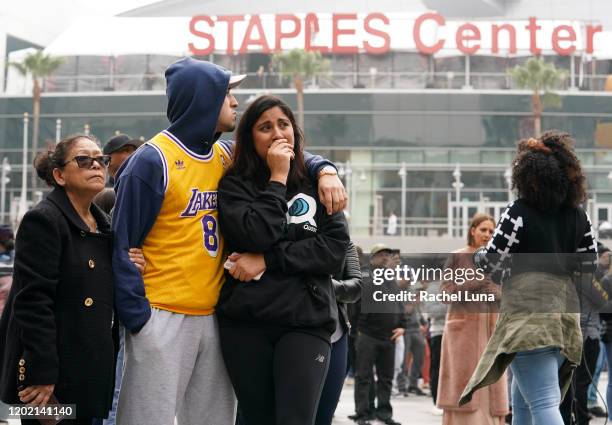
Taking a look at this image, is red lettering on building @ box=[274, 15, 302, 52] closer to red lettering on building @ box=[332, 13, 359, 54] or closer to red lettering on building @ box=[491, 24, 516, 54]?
red lettering on building @ box=[332, 13, 359, 54]

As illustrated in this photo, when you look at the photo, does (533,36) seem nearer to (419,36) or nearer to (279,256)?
(419,36)

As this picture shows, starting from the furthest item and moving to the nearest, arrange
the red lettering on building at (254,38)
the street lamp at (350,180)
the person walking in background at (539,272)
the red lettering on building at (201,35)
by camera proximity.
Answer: the red lettering on building at (201,35) → the red lettering on building at (254,38) → the street lamp at (350,180) → the person walking in background at (539,272)

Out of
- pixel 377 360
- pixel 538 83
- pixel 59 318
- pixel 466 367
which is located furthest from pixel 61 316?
pixel 538 83

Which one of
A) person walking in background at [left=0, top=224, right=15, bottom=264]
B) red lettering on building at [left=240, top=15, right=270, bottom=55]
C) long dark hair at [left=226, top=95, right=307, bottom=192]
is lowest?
person walking in background at [left=0, top=224, right=15, bottom=264]

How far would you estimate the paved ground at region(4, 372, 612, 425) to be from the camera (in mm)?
10680

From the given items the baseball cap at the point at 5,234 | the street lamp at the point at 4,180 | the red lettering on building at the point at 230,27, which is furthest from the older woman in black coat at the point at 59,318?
the red lettering on building at the point at 230,27

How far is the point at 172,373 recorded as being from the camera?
3736 millimetres

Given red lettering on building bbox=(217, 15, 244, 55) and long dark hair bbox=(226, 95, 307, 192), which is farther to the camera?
red lettering on building bbox=(217, 15, 244, 55)

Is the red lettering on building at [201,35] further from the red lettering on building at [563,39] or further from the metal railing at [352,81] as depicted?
the red lettering on building at [563,39]

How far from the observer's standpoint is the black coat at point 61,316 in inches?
144

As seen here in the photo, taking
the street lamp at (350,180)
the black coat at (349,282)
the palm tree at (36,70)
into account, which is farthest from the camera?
the palm tree at (36,70)

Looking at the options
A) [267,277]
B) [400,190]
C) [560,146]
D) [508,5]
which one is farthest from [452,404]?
[508,5]

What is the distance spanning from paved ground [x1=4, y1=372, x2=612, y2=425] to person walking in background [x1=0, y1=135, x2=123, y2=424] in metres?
5.55

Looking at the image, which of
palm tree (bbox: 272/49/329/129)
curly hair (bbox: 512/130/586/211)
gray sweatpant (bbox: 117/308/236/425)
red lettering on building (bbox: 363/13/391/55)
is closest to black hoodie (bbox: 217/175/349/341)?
gray sweatpant (bbox: 117/308/236/425)
